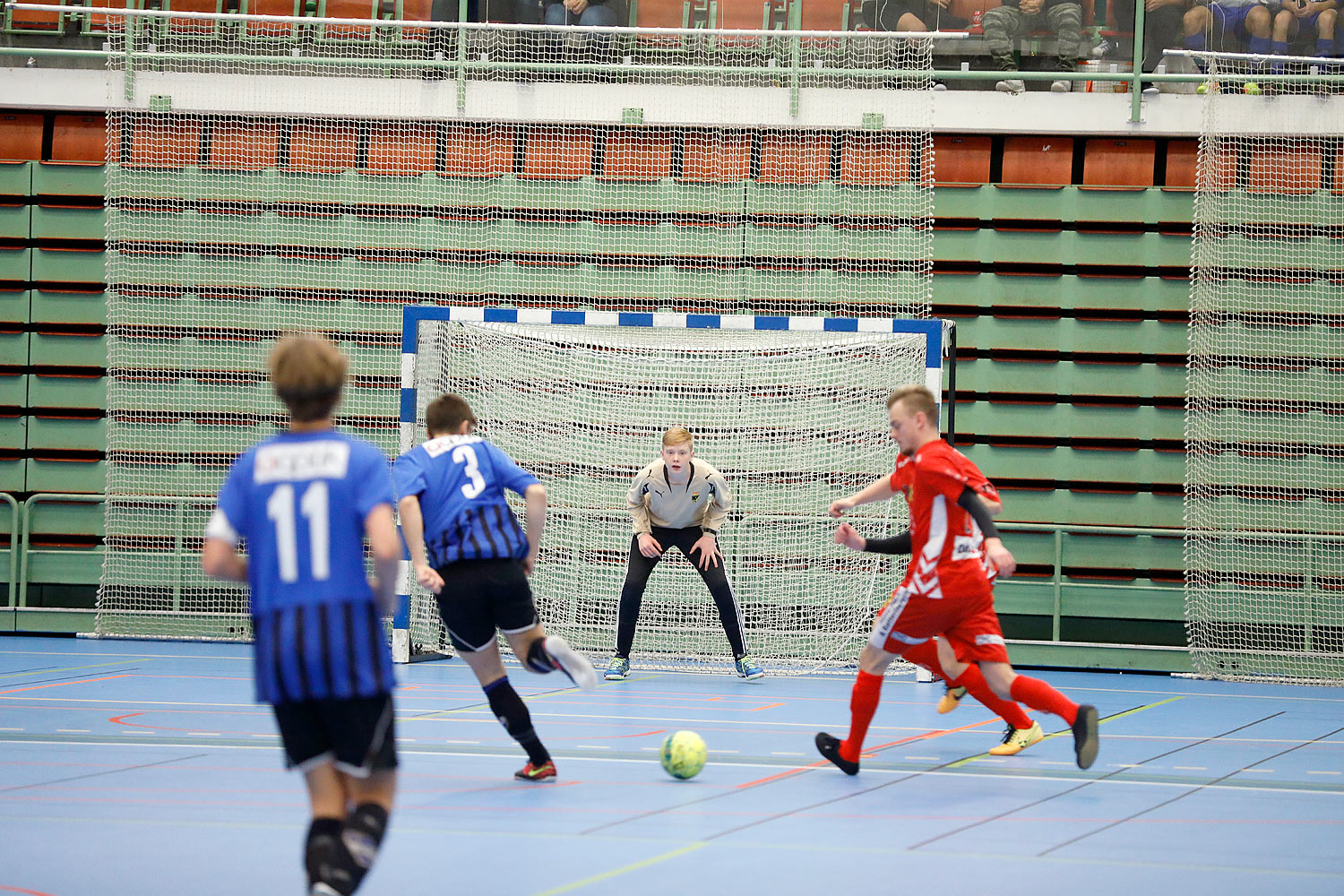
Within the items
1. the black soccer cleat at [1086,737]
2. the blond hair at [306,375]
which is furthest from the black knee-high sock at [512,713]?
the blond hair at [306,375]

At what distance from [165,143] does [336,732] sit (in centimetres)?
1075

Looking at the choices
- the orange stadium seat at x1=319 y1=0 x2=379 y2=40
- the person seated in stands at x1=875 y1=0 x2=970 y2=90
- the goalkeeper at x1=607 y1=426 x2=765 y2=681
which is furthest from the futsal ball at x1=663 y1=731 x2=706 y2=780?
the orange stadium seat at x1=319 y1=0 x2=379 y2=40

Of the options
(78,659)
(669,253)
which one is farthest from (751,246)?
(78,659)

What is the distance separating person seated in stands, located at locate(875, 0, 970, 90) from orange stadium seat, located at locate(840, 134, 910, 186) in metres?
1.01

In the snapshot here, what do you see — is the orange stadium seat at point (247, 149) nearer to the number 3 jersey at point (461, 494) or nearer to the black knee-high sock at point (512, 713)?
the number 3 jersey at point (461, 494)

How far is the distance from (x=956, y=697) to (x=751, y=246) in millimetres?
5790

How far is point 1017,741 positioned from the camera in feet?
22.3

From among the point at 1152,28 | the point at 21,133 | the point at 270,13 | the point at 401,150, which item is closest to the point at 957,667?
the point at 1152,28

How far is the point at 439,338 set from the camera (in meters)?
11.2

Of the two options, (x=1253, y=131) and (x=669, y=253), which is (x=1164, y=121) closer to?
(x=1253, y=131)

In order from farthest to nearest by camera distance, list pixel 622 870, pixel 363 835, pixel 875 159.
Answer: pixel 875 159, pixel 622 870, pixel 363 835

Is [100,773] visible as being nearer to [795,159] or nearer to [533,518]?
[533,518]

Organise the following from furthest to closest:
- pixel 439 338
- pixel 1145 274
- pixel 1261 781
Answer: pixel 1145 274 < pixel 439 338 < pixel 1261 781

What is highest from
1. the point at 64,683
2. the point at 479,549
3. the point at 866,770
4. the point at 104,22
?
the point at 104,22
